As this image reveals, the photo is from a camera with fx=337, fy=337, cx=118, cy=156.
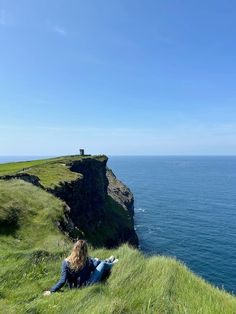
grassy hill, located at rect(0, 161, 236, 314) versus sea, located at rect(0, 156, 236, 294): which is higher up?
grassy hill, located at rect(0, 161, 236, 314)

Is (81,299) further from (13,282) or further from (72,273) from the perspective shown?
(13,282)

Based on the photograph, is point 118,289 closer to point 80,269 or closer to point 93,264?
point 80,269

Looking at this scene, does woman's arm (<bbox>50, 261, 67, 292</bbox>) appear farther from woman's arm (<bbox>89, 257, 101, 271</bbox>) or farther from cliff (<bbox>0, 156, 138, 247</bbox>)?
cliff (<bbox>0, 156, 138, 247</bbox>)

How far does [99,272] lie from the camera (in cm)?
975

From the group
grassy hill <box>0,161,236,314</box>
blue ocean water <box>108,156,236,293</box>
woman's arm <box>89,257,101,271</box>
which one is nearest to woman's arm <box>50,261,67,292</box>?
grassy hill <box>0,161,236,314</box>

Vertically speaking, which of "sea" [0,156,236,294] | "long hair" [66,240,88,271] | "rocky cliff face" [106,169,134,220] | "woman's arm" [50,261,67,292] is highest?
"long hair" [66,240,88,271]

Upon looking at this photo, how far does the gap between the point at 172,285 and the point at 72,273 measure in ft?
A: 9.30

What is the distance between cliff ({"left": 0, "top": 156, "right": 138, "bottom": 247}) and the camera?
46.1 metres

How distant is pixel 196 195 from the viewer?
448 feet

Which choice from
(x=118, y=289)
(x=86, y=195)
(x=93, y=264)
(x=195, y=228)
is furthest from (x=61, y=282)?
(x=195, y=228)

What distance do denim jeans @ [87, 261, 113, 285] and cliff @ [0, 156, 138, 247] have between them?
27.5 metres

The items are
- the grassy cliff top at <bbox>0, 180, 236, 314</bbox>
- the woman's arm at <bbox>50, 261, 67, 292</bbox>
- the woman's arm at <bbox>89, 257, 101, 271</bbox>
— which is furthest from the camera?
the woman's arm at <bbox>89, 257, 101, 271</bbox>

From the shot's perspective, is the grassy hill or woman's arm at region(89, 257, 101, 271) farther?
woman's arm at region(89, 257, 101, 271)

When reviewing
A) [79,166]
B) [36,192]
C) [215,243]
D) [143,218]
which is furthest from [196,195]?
[36,192]
